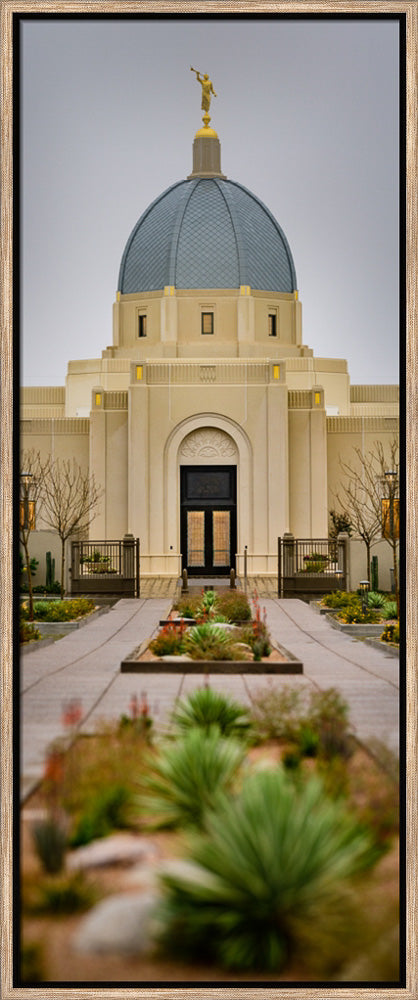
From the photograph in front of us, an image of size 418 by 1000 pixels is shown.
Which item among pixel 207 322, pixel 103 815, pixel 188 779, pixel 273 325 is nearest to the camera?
pixel 103 815

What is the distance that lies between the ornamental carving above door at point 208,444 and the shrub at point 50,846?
94.5 feet

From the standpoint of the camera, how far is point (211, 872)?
14.3 ft

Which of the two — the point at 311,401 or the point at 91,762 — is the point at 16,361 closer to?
the point at 91,762

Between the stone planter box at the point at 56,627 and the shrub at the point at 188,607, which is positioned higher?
the shrub at the point at 188,607

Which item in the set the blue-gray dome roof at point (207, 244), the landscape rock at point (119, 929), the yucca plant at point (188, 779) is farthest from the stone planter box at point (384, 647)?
the blue-gray dome roof at point (207, 244)

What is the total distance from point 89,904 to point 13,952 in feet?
1.22

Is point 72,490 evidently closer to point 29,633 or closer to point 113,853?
point 29,633

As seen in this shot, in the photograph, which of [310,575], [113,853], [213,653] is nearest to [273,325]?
[310,575]

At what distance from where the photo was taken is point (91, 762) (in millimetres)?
6324

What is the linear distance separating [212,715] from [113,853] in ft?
8.18

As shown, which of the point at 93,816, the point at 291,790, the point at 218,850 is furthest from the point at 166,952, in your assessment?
the point at 93,816

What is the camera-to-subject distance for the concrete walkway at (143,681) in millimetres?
8219

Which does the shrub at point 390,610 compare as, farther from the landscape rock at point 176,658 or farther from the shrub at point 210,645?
the landscape rock at point 176,658

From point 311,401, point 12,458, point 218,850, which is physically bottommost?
point 218,850
